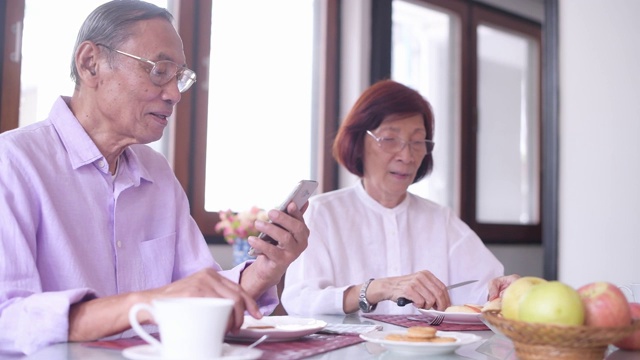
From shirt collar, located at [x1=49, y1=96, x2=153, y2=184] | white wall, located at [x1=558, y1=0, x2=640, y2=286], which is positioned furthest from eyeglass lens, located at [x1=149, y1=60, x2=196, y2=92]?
white wall, located at [x1=558, y1=0, x2=640, y2=286]

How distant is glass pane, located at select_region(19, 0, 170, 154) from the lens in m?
3.01

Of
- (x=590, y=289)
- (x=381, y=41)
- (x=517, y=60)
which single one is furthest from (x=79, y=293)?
(x=517, y=60)

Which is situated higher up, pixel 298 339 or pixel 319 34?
pixel 319 34

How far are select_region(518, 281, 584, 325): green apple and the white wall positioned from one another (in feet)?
7.69

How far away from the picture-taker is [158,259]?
1.78 metres

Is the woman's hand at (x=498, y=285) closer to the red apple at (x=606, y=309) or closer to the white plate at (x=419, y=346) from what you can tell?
the white plate at (x=419, y=346)

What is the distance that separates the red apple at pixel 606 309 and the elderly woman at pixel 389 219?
1315mm

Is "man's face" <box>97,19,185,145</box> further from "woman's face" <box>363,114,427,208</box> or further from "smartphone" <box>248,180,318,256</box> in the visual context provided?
"woman's face" <box>363,114,427,208</box>

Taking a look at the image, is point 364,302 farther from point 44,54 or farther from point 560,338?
point 44,54

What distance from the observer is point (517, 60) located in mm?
5586

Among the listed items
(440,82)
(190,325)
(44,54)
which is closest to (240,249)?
(44,54)

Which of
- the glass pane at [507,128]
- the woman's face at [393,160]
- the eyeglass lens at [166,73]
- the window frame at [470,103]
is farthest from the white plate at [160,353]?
the glass pane at [507,128]

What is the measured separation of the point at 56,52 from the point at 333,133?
1.62 m

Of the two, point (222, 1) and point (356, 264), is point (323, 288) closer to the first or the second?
point (356, 264)
